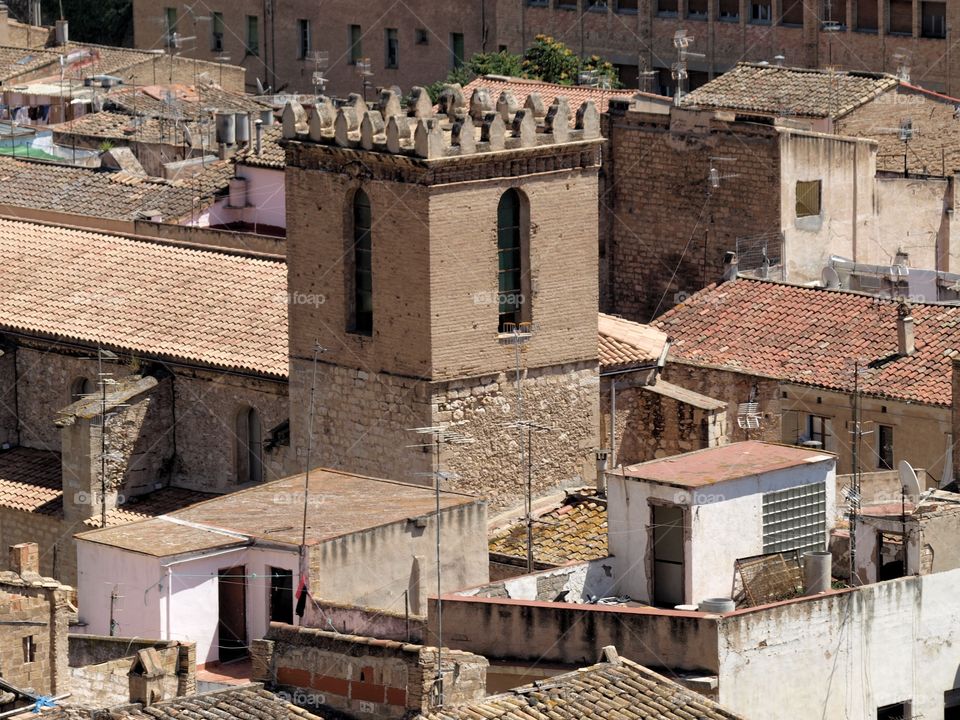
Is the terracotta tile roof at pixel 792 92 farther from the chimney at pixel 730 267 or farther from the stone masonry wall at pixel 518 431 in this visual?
the stone masonry wall at pixel 518 431

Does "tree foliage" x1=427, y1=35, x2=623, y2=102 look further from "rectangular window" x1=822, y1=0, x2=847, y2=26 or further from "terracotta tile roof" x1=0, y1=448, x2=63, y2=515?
"terracotta tile roof" x1=0, y1=448, x2=63, y2=515

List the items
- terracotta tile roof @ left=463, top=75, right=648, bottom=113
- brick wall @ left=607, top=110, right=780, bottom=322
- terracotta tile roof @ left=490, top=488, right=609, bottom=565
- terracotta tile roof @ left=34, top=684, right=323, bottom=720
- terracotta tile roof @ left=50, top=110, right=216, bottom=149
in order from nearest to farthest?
terracotta tile roof @ left=34, top=684, right=323, bottom=720 < terracotta tile roof @ left=490, top=488, right=609, bottom=565 < brick wall @ left=607, top=110, right=780, bottom=322 < terracotta tile roof @ left=463, top=75, right=648, bottom=113 < terracotta tile roof @ left=50, top=110, right=216, bottom=149

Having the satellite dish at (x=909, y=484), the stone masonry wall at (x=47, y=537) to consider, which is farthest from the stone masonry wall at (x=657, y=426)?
the stone masonry wall at (x=47, y=537)

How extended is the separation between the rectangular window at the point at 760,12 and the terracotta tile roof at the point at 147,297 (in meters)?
29.8

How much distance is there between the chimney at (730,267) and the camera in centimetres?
5744

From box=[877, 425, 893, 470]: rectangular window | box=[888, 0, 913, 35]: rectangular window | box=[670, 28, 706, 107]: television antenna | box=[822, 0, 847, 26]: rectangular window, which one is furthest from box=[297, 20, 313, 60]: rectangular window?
box=[877, 425, 893, 470]: rectangular window

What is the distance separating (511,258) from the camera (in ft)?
150

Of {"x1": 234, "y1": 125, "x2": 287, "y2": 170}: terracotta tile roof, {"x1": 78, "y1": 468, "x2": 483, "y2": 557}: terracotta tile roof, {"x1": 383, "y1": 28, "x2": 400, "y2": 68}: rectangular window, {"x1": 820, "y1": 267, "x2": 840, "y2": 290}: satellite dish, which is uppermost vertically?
{"x1": 383, "y1": 28, "x2": 400, "y2": 68}: rectangular window

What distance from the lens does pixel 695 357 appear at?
54125mm

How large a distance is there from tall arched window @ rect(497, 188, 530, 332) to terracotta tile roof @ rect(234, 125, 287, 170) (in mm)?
19966

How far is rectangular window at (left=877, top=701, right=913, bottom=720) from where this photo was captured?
4028cm

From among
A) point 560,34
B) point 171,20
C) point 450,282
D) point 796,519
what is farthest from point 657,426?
point 171,20

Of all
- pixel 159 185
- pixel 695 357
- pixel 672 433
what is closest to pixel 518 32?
pixel 159 185

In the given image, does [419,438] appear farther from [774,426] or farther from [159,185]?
[159,185]
